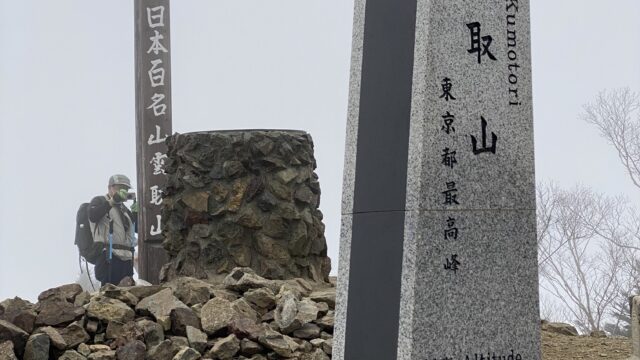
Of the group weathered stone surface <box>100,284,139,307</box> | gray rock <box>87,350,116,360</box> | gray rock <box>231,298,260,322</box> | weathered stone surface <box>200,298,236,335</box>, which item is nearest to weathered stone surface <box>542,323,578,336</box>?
gray rock <box>231,298,260,322</box>

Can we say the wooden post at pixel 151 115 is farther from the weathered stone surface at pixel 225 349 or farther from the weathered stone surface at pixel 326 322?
the weathered stone surface at pixel 225 349

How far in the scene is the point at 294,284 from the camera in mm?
8438

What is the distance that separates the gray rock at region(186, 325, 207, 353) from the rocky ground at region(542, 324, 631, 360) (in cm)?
272

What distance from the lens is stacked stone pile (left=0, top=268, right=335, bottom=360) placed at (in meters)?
7.54

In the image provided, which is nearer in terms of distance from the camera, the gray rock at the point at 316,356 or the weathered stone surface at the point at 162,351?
the weathered stone surface at the point at 162,351

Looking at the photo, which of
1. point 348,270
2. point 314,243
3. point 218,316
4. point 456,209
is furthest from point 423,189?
point 314,243

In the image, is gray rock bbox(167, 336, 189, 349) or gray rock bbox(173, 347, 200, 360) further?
gray rock bbox(167, 336, 189, 349)

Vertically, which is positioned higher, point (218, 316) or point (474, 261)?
point (474, 261)

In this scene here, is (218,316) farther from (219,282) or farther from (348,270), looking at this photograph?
(348,270)

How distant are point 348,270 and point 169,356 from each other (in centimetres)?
252

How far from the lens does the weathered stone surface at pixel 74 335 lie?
7691 mm

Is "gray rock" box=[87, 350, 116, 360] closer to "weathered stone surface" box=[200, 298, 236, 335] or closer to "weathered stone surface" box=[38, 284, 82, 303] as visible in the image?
"weathered stone surface" box=[200, 298, 236, 335]

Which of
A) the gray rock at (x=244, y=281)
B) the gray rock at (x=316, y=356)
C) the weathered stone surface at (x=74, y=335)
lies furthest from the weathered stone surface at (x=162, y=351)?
the gray rock at (x=316, y=356)

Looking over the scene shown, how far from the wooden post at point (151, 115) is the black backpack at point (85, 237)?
2.06ft
